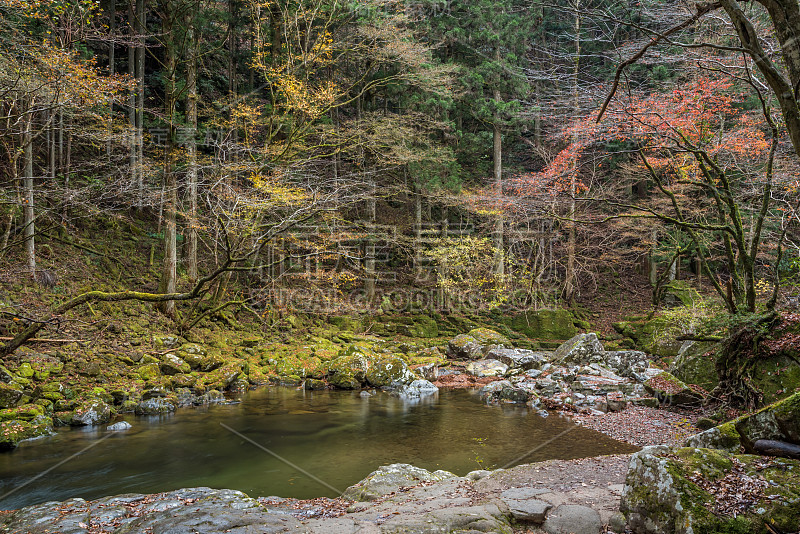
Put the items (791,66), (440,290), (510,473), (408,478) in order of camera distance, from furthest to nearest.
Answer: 1. (440,290)
2. (408,478)
3. (510,473)
4. (791,66)

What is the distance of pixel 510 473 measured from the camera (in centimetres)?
459

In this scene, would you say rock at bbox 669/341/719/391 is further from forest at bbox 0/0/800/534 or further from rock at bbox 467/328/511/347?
rock at bbox 467/328/511/347

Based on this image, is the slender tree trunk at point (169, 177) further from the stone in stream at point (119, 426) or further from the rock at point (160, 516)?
the rock at point (160, 516)

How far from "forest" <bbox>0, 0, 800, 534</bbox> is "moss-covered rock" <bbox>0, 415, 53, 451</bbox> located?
2.7 inches

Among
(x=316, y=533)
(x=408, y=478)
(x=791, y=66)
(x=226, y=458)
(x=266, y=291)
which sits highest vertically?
(x=791, y=66)

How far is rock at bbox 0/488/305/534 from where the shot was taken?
3408 mm

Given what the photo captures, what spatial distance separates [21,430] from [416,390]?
24.1 ft

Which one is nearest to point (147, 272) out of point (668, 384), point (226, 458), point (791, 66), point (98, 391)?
point (98, 391)

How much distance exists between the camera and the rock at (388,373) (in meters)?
10.8

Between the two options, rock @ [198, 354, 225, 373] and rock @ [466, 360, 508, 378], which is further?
rock @ [466, 360, 508, 378]

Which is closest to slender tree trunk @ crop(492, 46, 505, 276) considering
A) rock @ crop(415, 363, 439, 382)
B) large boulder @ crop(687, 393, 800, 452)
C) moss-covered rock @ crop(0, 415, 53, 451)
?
rock @ crop(415, 363, 439, 382)

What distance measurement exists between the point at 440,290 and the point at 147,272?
1028 centimetres

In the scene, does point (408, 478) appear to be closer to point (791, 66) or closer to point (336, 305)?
point (791, 66)

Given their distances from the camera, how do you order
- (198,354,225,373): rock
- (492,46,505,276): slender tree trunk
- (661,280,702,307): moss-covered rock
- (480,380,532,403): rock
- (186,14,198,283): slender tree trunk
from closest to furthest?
(480,380,532,403): rock < (198,354,225,373): rock < (186,14,198,283): slender tree trunk < (661,280,702,307): moss-covered rock < (492,46,505,276): slender tree trunk
